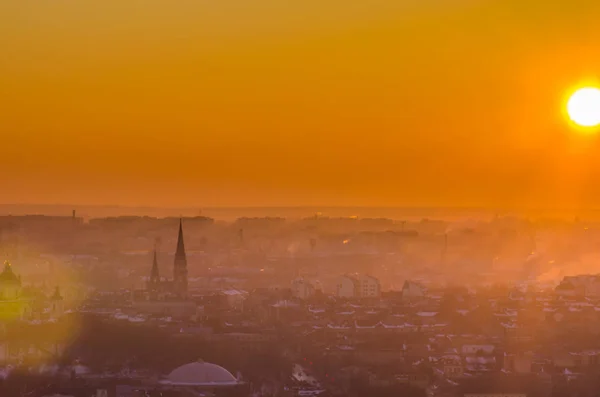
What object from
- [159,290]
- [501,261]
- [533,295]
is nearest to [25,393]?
[159,290]

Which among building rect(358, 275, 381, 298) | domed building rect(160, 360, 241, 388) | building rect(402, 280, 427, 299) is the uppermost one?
building rect(358, 275, 381, 298)

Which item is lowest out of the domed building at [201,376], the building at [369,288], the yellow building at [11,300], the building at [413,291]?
the domed building at [201,376]

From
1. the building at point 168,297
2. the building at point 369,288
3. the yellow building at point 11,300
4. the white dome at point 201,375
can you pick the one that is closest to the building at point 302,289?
the building at point 369,288

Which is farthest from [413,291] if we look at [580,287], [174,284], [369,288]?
[174,284]

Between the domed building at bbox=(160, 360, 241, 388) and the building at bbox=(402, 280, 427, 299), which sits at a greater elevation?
the building at bbox=(402, 280, 427, 299)

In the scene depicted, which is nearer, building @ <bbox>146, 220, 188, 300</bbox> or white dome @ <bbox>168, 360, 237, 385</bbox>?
white dome @ <bbox>168, 360, 237, 385</bbox>

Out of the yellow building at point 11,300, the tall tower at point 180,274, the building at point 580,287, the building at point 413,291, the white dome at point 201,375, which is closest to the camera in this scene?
the white dome at point 201,375

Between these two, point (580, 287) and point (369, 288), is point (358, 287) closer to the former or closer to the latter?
point (369, 288)

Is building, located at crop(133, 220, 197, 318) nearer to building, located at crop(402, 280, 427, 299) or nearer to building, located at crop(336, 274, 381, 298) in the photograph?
building, located at crop(336, 274, 381, 298)

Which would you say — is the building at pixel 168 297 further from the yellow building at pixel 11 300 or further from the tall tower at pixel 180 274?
the yellow building at pixel 11 300

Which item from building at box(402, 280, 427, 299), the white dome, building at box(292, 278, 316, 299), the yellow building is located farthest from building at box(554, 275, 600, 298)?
the white dome

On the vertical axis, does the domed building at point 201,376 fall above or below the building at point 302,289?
below
